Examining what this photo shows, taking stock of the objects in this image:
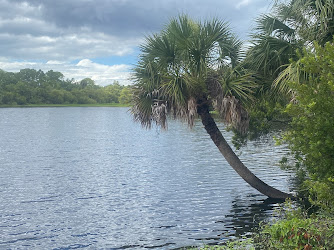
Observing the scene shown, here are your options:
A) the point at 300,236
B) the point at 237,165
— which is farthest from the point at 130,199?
the point at 300,236

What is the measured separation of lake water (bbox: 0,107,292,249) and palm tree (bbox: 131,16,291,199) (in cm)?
119

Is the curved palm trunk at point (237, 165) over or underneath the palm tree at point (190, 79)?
underneath

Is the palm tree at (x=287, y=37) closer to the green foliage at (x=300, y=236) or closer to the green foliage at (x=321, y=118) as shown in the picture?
the green foliage at (x=321, y=118)

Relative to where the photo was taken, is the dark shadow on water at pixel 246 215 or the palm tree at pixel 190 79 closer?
the dark shadow on water at pixel 246 215

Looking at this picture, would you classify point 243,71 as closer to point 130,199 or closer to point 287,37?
point 287,37

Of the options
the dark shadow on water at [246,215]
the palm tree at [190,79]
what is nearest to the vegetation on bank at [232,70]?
the palm tree at [190,79]

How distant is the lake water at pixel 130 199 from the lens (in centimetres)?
1542

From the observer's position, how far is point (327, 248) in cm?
859

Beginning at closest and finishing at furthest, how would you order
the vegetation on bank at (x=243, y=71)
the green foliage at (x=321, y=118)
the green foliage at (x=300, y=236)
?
the green foliage at (x=300, y=236) → the green foliage at (x=321, y=118) → the vegetation on bank at (x=243, y=71)

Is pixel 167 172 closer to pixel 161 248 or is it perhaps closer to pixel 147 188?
pixel 147 188

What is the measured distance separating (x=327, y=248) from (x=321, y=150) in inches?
111

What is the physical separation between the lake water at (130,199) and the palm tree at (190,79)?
119 cm

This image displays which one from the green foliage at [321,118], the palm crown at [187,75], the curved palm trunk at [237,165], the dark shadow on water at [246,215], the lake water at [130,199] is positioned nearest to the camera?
the green foliage at [321,118]

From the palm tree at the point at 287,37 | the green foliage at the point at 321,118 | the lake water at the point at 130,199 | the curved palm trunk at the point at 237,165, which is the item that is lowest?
the lake water at the point at 130,199
